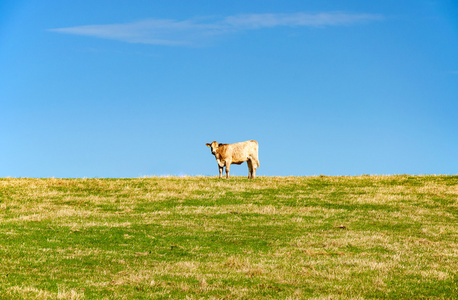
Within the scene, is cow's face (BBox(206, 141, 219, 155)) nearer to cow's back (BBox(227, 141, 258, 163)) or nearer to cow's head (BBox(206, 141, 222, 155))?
cow's head (BBox(206, 141, 222, 155))

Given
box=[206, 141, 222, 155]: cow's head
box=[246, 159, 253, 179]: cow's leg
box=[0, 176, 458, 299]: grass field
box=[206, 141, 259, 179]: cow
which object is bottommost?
box=[0, 176, 458, 299]: grass field

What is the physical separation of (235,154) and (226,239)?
23594 millimetres

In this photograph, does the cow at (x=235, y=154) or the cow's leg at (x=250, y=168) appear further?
the cow's leg at (x=250, y=168)

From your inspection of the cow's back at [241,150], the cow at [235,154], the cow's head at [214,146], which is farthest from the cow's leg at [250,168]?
the cow's head at [214,146]

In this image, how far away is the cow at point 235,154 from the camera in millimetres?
44719

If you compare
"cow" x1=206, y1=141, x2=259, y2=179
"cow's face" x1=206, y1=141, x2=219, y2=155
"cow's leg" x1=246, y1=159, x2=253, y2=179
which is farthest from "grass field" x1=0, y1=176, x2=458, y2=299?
"cow's face" x1=206, y1=141, x2=219, y2=155

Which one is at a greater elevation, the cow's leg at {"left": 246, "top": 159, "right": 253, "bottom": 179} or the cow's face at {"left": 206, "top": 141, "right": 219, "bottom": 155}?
the cow's face at {"left": 206, "top": 141, "right": 219, "bottom": 155}

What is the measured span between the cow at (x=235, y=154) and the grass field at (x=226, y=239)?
140 inches

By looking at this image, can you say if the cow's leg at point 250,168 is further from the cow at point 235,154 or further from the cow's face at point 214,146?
the cow's face at point 214,146

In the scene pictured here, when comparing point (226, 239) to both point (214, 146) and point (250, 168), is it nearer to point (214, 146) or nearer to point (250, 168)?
point (214, 146)

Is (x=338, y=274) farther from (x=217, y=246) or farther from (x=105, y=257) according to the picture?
(x=105, y=257)

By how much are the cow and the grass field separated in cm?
356

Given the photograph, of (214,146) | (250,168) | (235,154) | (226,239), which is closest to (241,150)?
(235,154)

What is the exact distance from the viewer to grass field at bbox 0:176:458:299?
13.7 m
